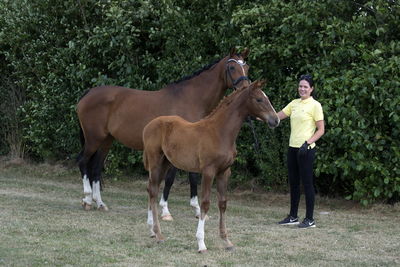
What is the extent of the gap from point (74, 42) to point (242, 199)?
15.1 ft

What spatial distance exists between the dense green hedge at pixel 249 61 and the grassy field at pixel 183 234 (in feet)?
2.51

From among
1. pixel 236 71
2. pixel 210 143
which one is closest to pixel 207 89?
pixel 236 71

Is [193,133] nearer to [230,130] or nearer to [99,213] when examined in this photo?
[230,130]

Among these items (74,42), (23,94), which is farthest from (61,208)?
(23,94)

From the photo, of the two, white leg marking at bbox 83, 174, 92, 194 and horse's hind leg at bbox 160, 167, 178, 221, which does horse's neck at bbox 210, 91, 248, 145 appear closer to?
horse's hind leg at bbox 160, 167, 178, 221

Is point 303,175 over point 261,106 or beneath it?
beneath

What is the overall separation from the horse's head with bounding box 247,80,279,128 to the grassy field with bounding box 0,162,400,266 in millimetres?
1369

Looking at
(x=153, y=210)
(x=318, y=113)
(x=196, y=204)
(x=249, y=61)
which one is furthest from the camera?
(x=249, y=61)

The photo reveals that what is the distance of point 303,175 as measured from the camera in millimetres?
7758

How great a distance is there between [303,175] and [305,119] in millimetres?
720

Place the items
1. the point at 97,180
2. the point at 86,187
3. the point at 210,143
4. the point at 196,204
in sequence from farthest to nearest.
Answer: the point at 97,180 < the point at 86,187 < the point at 196,204 < the point at 210,143

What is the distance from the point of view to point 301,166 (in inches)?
305

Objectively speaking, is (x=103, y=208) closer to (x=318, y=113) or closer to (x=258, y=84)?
(x=318, y=113)

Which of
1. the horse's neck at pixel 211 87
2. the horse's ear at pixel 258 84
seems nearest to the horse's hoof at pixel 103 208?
the horse's neck at pixel 211 87
